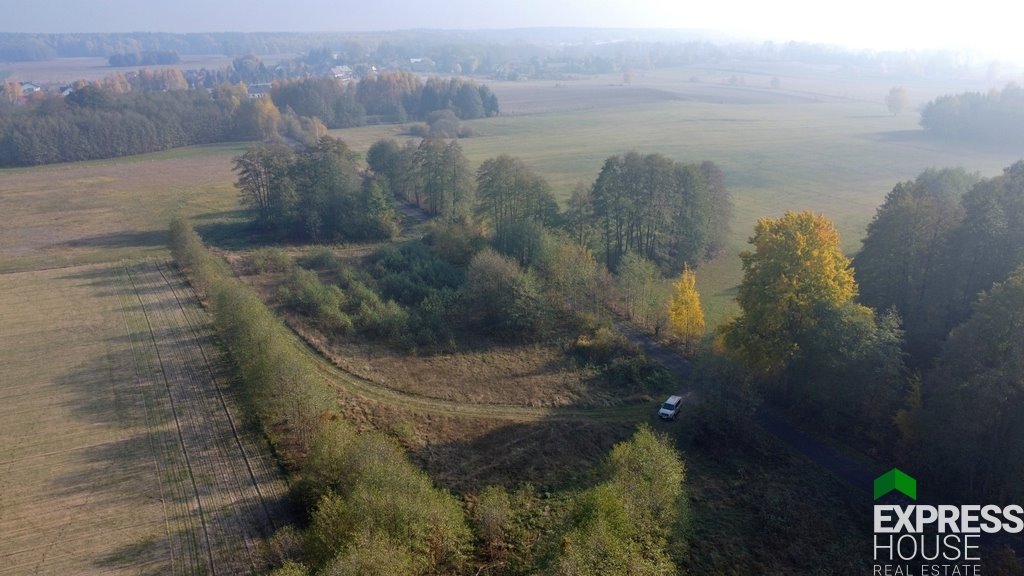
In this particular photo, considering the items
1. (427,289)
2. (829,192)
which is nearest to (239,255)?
(427,289)

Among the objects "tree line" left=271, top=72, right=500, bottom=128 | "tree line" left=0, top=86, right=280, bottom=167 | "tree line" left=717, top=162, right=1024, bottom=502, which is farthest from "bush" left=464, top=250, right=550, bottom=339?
"tree line" left=271, top=72, right=500, bottom=128

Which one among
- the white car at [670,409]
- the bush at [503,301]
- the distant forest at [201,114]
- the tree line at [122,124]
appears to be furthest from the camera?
the distant forest at [201,114]

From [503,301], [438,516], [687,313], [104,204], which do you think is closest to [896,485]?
[687,313]

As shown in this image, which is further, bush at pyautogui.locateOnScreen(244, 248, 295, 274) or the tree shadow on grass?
the tree shadow on grass

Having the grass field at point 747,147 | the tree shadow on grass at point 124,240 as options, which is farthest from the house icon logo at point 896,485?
the tree shadow on grass at point 124,240

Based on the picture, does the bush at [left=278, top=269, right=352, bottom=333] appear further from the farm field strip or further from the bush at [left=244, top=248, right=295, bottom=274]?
the farm field strip

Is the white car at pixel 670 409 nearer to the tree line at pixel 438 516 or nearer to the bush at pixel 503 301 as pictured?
the tree line at pixel 438 516
